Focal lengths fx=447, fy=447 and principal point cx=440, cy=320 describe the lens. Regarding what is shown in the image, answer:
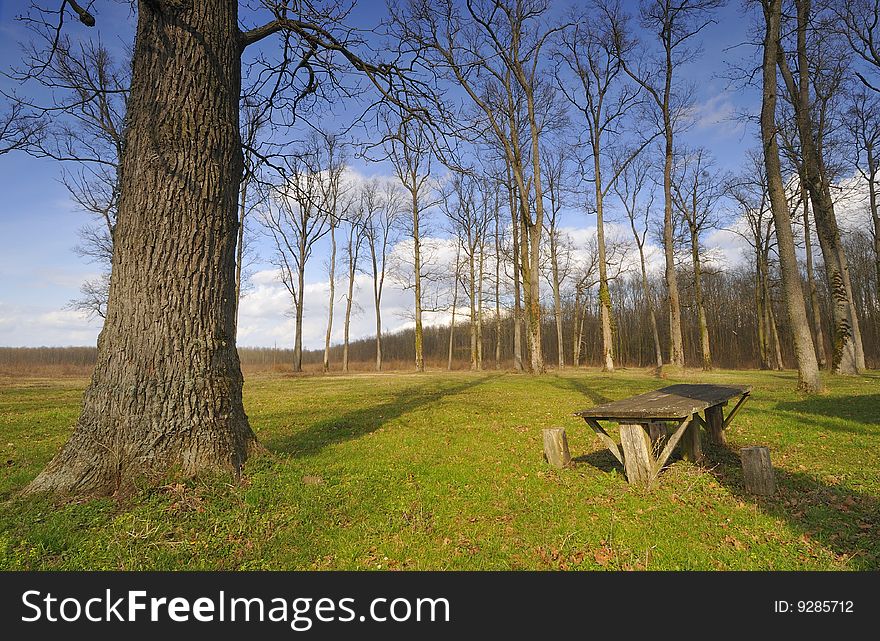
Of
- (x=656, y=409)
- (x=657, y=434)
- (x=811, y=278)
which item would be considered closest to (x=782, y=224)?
(x=657, y=434)

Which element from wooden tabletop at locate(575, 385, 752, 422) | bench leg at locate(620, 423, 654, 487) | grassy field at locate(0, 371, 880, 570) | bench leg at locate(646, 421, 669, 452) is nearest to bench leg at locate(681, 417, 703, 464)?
grassy field at locate(0, 371, 880, 570)

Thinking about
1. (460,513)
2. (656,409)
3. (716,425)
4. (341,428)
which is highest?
(656,409)

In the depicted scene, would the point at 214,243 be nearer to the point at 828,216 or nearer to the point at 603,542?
the point at 603,542

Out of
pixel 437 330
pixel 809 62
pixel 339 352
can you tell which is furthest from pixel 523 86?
pixel 339 352

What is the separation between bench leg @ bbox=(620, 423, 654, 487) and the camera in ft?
15.4

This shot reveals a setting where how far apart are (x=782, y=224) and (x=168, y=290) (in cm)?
1323

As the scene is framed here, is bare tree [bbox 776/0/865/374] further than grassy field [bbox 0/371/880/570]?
Yes

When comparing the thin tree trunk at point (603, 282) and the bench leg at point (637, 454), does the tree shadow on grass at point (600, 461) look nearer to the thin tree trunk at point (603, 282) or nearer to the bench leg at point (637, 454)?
the bench leg at point (637, 454)

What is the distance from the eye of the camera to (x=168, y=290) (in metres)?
4.24

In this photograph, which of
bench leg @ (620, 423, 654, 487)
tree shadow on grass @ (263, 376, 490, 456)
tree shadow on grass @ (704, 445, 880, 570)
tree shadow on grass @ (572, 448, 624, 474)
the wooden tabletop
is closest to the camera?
tree shadow on grass @ (704, 445, 880, 570)

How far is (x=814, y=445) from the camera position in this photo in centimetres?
625

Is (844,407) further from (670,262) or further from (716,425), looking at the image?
(670,262)

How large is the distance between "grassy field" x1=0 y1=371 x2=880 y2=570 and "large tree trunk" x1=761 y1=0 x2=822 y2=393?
4447mm

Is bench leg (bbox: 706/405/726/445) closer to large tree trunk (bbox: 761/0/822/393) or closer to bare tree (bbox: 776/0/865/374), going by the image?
large tree trunk (bbox: 761/0/822/393)
